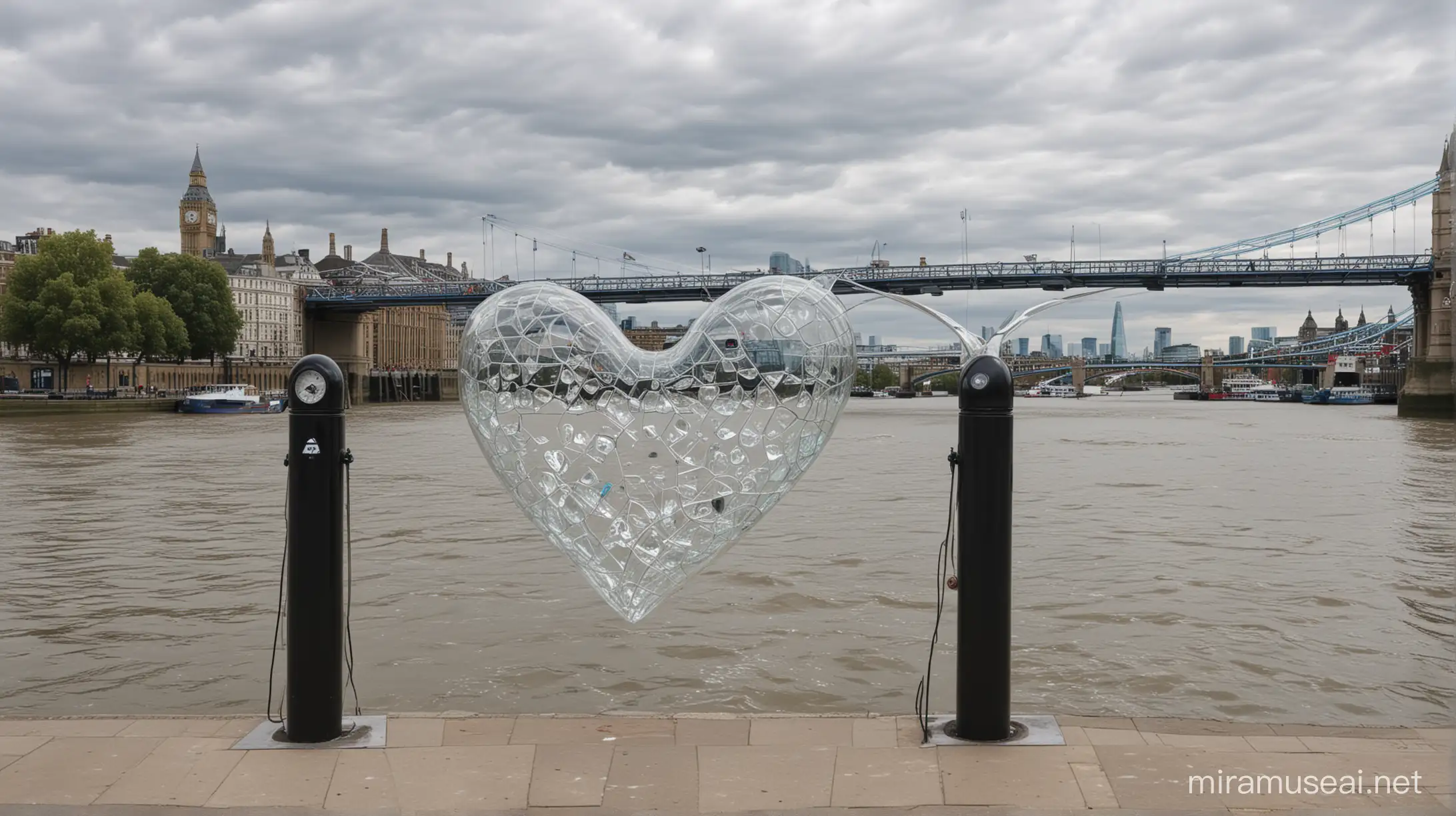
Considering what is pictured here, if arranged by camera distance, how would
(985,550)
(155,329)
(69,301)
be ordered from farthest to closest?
(155,329)
(69,301)
(985,550)

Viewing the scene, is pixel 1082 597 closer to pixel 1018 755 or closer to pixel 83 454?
pixel 1018 755

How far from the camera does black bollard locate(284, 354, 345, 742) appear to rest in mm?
3904

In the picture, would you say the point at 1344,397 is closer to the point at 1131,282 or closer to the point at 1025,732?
the point at 1131,282

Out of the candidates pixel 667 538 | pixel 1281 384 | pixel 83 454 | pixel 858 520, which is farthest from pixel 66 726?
pixel 1281 384

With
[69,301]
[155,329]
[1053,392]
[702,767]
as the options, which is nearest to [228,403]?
[155,329]

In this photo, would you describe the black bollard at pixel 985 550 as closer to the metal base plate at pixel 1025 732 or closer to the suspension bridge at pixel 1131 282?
A: the metal base plate at pixel 1025 732

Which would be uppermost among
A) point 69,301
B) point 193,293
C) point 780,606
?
point 193,293

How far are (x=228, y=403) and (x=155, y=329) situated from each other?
4324 mm

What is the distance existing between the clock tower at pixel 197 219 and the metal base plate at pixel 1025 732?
409 ft

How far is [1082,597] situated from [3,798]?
22.4ft

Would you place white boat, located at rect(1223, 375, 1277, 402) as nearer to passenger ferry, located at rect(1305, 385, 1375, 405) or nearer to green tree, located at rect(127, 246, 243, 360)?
passenger ferry, located at rect(1305, 385, 1375, 405)

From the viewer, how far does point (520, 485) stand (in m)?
4.42

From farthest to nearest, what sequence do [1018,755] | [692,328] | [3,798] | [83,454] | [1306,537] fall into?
[83,454]
[1306,537]
[692,328]
[1018,755]
[3,798]

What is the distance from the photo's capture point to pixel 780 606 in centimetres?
814
